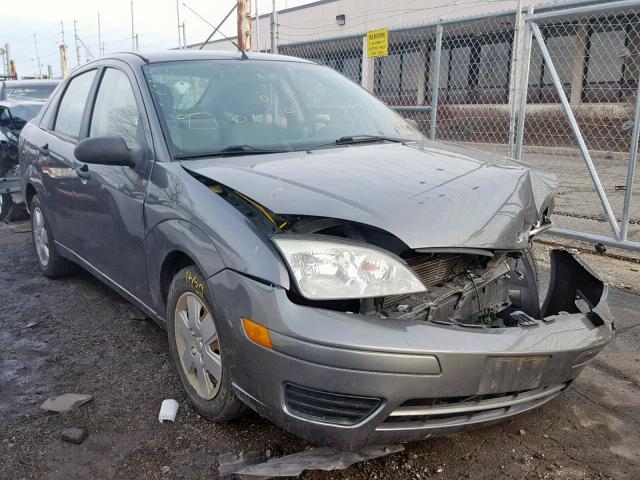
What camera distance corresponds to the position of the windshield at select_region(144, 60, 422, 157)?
9.86 feet

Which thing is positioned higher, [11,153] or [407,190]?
[407,190]

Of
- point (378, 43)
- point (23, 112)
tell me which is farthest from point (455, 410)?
point (23, 112)

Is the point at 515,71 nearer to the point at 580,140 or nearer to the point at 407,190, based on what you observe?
the point at 580,140

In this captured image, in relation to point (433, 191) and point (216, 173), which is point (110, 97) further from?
point (433, 191)

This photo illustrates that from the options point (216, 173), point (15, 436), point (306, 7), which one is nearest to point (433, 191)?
point (216, 173)

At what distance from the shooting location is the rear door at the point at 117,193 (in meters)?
3.00

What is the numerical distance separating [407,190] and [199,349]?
1.18 meters

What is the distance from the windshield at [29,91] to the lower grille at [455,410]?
878 cm

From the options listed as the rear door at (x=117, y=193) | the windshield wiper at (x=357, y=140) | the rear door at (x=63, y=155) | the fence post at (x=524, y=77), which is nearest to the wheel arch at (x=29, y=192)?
the rear door at (x=63, y=155)

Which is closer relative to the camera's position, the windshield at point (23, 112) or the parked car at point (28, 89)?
the windshield at point (23, 112)

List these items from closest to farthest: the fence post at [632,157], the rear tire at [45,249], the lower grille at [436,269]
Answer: the lower grille at [436,269] → the rear tire at [45,249] → the fence post at [632,157]

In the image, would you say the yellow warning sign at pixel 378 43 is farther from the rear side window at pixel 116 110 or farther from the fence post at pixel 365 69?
the rear side window at pixel 116 110

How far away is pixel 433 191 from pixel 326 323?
2.49ft

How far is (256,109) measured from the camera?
3223mm
